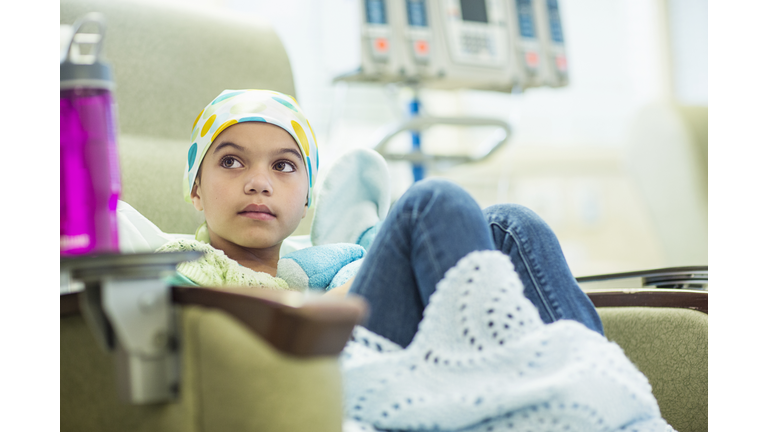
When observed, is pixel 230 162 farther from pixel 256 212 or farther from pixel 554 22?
pixel 554 22

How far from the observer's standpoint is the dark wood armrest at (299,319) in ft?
1.47

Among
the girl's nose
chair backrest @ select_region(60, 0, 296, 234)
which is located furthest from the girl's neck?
chair backrest @ select_region(60, 0, 296, 234)

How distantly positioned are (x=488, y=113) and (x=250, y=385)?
2.90 meters

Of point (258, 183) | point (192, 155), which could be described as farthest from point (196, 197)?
point (258, 183)

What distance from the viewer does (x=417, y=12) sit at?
2.18 m

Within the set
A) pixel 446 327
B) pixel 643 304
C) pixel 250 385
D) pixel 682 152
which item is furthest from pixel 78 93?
pixel 682 152

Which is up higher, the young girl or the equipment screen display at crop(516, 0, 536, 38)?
the equipment screen display at crop(516, 0, 536, 38)

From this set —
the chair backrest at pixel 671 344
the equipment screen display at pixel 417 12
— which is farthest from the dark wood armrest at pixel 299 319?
the equipment screen display at pixel 417 12

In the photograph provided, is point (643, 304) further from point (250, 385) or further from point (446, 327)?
point (250, 385)

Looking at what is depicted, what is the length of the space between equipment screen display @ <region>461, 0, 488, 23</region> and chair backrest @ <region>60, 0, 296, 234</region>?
104 cm

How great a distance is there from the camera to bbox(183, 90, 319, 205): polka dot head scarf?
41.6 inches

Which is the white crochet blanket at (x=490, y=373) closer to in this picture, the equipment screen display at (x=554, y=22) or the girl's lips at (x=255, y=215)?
the girl's lips at (x=255, y=215)

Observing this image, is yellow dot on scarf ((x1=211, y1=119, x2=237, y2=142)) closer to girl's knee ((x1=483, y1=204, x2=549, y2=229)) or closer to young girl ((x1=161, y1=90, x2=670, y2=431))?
young girl ((x1=161, y1=90, x2=670, y2=431))

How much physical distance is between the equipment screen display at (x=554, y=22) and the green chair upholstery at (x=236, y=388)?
2.24 metres
